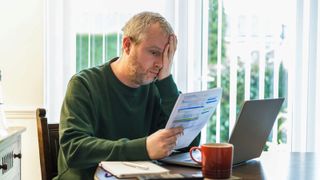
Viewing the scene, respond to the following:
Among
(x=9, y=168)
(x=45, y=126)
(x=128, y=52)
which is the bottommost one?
(x=9, y=168)

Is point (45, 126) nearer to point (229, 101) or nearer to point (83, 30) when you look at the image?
point (83, 30)

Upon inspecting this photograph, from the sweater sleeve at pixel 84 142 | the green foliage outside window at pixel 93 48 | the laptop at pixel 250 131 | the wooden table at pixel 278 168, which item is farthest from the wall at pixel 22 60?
the wooden table at pixel 278 168

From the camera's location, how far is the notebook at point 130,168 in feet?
4.20

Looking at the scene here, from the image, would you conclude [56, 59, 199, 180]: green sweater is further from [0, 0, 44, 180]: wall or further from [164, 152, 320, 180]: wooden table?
[0, 0, 44, 180]: wall

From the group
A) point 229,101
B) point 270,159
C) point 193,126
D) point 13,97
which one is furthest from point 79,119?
point 229,101

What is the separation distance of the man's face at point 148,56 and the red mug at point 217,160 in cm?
59

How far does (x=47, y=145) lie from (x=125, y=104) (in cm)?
32

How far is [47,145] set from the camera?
176cm

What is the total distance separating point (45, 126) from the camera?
1.75m

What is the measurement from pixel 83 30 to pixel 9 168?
110 cm

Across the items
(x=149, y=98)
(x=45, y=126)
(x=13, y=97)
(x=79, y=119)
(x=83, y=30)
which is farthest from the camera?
(x=83, y=30)

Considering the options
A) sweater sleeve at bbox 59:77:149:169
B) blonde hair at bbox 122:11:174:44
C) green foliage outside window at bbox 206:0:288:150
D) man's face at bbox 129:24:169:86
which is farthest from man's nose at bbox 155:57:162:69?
green foliage outside window at bbox 206:0:288:150

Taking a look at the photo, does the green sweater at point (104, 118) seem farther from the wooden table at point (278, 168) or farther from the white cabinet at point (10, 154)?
the white cabinet at point (10, 154)

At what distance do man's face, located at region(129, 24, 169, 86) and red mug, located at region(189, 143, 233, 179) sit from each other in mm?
585
